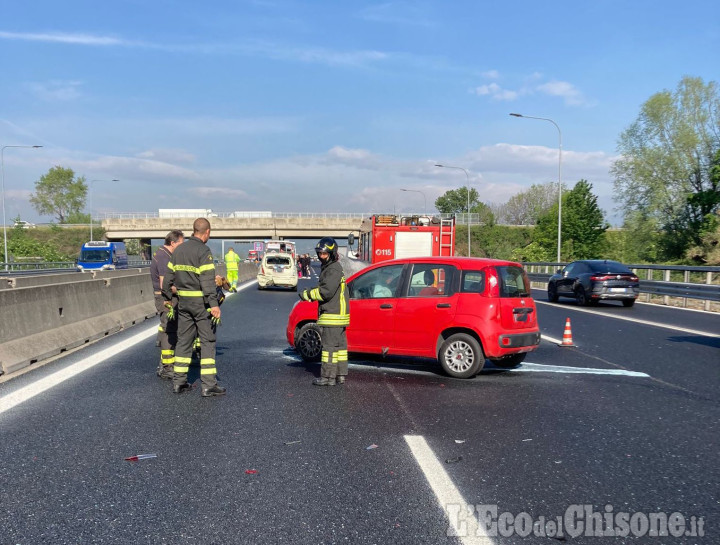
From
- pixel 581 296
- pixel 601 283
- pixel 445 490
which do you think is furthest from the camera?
pixel 581 296

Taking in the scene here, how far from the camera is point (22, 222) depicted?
84.5 metres

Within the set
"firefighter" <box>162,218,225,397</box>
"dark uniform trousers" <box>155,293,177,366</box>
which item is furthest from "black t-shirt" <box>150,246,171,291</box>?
"firefighter" <box>162,218,225,397</box>

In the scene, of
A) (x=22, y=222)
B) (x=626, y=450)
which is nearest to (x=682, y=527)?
(x=626, y=450)

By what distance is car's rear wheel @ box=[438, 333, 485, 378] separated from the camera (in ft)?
27.4

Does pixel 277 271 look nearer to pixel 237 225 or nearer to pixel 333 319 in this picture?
pixel 333 319

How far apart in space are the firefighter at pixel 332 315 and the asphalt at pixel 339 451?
0.83 feet

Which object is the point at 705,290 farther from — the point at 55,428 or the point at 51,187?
the point at 51,187

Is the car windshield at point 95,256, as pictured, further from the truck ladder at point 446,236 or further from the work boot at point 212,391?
the work boot at point 212,391

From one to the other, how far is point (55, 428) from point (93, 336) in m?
6.34

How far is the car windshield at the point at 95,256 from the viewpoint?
42.5 m

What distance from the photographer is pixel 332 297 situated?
7.98 metres

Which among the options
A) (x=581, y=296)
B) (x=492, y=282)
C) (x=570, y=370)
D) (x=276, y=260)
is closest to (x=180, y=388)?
(x=492, y=282)

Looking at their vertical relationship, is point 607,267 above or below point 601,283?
above

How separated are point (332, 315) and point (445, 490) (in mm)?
3874
